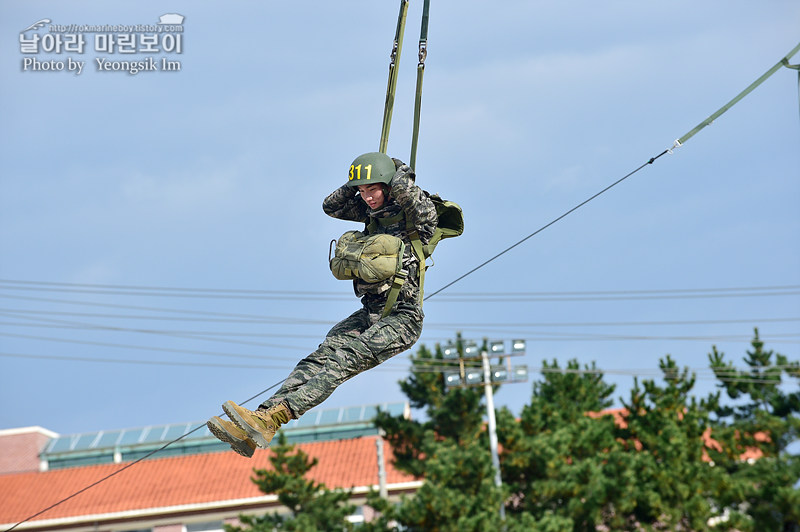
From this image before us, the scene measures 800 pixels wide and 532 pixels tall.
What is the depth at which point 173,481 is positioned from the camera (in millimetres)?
55000

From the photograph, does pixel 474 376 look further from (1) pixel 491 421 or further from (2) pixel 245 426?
(2) pixel 245 426

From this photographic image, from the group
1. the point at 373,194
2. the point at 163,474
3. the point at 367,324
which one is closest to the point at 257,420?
the point at 367,324

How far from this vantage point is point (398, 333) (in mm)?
12109

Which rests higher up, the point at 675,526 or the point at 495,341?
the point at 495,341

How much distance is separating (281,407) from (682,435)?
3023 centimetres

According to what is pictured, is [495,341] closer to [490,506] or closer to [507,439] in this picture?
[507,439]

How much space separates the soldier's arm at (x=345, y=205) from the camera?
495 inches

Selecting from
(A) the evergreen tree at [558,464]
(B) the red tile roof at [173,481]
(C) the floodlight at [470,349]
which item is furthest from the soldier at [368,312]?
(B) the red tile roof at [173,481]

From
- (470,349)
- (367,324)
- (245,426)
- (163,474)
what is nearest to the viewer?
(245,426)

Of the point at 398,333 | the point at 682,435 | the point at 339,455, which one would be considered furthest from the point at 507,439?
the point at 398,333

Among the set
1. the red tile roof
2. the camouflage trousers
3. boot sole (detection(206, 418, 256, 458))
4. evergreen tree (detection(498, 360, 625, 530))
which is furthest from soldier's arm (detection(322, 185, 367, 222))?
the red tile roof

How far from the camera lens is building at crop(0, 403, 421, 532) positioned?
5212 centimetres

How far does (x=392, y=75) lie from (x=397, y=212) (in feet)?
4.68

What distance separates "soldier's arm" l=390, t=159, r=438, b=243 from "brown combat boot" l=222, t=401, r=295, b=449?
93.9 inches
